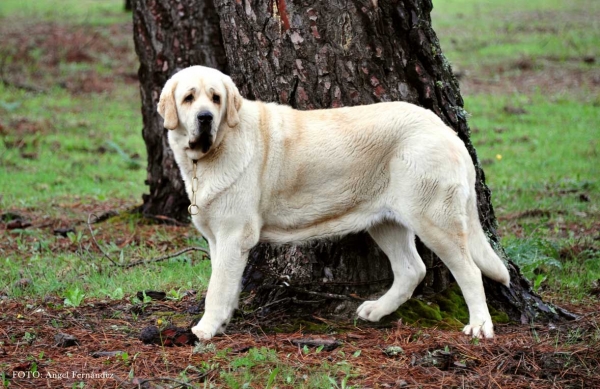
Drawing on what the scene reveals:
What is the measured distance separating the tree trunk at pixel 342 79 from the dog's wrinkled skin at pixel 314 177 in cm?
32

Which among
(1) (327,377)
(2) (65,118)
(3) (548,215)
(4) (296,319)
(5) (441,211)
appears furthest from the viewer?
(2) (65,118)

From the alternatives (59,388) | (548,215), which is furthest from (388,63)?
(548,215)

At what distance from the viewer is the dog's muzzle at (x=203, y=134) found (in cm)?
495

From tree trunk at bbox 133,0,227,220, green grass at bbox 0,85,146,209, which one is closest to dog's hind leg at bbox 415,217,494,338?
tree trunk at bbox 133,0,227,220

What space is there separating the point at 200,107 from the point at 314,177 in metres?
0.85

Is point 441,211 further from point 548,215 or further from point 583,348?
point 548,215

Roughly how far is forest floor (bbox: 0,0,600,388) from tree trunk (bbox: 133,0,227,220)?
110cm

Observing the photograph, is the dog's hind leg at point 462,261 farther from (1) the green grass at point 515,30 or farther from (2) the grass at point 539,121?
(1) the green grass at point 515,30

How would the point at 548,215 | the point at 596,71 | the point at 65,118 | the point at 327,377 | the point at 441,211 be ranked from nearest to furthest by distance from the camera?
the point at 327,377
the point at 441,211
the point at 548,215
the point at 65,118
the point at 596,71

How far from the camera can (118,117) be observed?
52.8ft

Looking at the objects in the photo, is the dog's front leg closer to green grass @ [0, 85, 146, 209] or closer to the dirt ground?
the dirt ground

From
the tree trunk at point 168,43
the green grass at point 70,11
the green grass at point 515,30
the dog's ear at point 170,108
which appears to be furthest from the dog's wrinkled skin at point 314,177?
the green grass at point 70,11

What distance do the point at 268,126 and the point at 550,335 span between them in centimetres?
221

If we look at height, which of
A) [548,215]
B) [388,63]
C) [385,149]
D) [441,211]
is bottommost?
[548,215]
